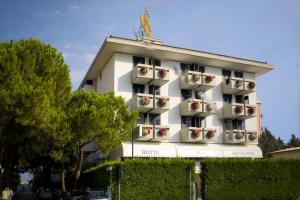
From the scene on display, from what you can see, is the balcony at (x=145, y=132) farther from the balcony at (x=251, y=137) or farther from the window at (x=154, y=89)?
the balcony at (x=251, y=137)

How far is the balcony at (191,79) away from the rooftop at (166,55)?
1.77 m

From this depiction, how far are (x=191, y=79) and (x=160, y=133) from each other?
669cm

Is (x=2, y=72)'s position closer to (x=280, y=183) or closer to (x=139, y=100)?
(x=139, y=100)

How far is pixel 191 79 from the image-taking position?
3891 centimetres

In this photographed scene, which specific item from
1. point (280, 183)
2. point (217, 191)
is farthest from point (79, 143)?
point (280, 183)

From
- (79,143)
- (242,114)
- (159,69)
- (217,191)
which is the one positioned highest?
(159,69)

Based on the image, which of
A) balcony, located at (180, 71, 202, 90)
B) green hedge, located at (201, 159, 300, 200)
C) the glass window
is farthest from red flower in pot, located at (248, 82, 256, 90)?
green hedge, located at (201, 159, 300, 200)

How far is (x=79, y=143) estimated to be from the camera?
104ft

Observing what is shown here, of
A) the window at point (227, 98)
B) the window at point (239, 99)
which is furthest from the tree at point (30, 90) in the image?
the window at point (239, 99)

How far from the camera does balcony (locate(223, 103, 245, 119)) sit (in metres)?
40.7

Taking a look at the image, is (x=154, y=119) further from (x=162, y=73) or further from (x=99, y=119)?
(x=99, y=119)

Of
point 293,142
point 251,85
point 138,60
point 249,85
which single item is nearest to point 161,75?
point 138,60

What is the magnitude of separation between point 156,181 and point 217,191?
4.93 meters

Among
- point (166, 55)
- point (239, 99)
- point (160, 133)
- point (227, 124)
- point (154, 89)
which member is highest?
point (166, 55)
